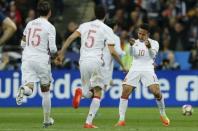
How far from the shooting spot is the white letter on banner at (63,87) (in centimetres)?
2414

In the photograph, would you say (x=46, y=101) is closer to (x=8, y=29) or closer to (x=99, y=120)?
(x=8, y=29)

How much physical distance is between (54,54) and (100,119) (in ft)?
12.2

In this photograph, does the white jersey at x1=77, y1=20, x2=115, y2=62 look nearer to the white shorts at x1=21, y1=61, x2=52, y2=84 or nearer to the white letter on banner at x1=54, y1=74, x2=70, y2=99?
the white shorts at x1=21, y1=61, x2=52, y2=84

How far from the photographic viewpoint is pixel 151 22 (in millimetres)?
27234

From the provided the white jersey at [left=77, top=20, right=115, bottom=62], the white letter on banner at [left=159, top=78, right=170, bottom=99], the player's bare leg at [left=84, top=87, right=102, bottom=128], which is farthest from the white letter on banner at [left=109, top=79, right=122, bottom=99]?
the player's bare leg at [left=84, top=87, right=102, bottom=128]

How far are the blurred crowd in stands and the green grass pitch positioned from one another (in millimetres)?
3468

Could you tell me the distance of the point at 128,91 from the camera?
646 inches

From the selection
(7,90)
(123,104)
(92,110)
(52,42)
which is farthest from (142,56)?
(7,90)

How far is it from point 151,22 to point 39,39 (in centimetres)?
1220

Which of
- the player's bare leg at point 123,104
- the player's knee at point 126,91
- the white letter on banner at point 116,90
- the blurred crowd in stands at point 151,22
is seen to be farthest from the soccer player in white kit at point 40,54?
the blurred crowd in stands at point 151,22

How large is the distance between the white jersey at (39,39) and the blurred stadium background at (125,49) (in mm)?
3978

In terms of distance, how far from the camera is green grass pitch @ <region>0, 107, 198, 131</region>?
15450mm

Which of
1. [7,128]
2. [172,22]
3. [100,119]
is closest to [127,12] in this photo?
[172,22]

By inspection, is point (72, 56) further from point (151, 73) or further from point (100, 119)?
point (151, 73)
